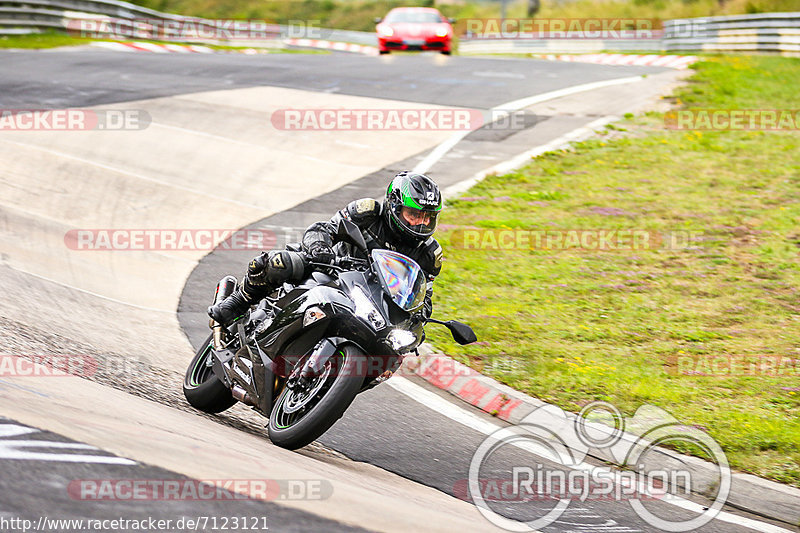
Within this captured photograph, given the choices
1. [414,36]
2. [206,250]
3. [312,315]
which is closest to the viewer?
[312,315]

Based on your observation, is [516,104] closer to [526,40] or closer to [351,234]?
[351,234]

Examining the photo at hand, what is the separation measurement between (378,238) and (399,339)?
103cm

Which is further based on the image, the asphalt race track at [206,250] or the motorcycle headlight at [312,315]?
the motorcycle headlight at [312,315]

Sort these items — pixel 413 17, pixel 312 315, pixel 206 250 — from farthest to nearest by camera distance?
pixel 413 17
pixel 206 250
pixel 312 315

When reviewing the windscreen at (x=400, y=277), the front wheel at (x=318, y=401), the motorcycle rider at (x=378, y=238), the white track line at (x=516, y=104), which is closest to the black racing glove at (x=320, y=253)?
the motorcycle rider at (x=378, y=238)

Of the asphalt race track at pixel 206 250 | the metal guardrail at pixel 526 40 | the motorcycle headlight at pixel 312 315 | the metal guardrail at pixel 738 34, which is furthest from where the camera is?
the metal guardrail at pixel 738 34

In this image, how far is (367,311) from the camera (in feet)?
18.0

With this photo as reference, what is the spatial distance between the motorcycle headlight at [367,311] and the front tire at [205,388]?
4.77 feet

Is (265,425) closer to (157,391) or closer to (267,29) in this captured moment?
(157,391)

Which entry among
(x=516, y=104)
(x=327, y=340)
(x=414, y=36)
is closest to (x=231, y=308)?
(x=327, y=340)

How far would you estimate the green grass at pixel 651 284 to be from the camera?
751 centimetres

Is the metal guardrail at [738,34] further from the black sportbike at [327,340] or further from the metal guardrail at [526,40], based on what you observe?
the black sportbike at [327,340]

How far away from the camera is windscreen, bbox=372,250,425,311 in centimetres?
561

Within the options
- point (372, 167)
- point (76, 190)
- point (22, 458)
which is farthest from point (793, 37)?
point (22, 458)
